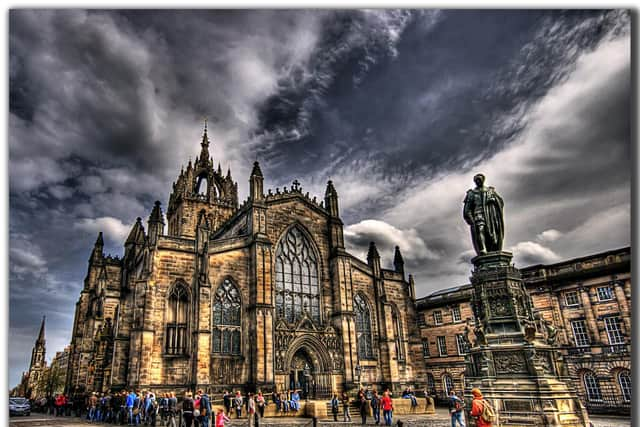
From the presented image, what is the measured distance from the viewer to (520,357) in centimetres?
1030

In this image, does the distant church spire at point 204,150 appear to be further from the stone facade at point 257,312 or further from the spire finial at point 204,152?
the stone facade at point 257,312

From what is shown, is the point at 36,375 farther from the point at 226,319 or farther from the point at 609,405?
the point at 609,405

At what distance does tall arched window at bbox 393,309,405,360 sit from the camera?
32875 millimetres

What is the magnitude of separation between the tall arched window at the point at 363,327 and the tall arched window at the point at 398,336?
8.98 ft

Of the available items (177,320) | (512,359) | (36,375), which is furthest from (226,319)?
(36,375)

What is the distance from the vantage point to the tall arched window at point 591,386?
2697cm

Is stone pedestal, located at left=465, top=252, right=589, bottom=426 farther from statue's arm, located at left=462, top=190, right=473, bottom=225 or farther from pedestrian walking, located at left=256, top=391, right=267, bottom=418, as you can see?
pedestrian walking, located at left=256, top=391, right=267, bottom=418

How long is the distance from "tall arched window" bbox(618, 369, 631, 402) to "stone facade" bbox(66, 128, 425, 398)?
41.3 feet

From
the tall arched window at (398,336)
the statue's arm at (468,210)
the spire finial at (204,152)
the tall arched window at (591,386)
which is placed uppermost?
the spire finial at (204,152)

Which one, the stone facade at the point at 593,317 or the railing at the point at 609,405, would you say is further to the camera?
the stone facade at the point at 593,317

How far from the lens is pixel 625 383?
26297 millimetres

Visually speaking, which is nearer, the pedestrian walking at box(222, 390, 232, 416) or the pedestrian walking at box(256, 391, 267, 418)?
the pedestrian walking at box(256, 391, 267, 418)

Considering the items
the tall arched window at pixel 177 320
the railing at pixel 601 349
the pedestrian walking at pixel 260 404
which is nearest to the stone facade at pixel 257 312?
the tall arched window at pixel 177 320

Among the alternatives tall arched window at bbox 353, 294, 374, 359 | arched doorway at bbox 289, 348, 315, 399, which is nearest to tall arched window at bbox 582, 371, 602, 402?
tall arched window at bbox 353, 294, 374, 359
